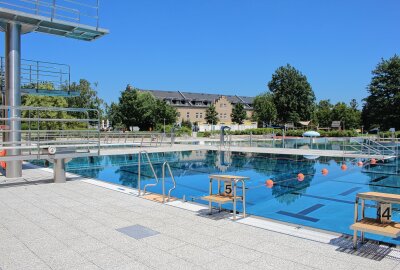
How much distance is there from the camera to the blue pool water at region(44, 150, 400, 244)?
7715 mm

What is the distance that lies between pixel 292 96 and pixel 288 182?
58329 millimetres

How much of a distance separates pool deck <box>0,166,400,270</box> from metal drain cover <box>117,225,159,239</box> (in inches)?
3.3

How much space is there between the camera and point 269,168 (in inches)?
594

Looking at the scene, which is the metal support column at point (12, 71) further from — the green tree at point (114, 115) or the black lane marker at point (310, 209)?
the green tree at point (114, 115)

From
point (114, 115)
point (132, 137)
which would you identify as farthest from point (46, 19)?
point (114, 115)

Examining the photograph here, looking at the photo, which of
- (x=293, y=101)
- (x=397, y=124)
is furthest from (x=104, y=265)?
(x=293, y=101)

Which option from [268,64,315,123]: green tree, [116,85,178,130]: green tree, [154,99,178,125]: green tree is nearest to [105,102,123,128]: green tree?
[116,85,178,130]: green tree

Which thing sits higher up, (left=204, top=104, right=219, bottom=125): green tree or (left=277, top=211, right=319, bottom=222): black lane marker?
(left=204, top=104, right=219, bottom=125): green tree

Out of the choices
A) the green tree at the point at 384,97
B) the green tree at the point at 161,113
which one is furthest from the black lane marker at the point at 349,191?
the green tree at the point at 384,97

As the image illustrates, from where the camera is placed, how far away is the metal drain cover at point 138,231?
16.4ft

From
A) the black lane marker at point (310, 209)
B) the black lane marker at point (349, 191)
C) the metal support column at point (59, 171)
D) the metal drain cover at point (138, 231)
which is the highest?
the metal support column at point (59, 171)

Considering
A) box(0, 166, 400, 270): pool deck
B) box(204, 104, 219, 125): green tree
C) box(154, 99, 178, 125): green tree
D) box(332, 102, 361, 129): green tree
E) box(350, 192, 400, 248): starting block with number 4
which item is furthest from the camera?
box(332, 102, 361, 129): green tree

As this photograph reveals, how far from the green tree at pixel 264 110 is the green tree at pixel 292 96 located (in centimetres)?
265

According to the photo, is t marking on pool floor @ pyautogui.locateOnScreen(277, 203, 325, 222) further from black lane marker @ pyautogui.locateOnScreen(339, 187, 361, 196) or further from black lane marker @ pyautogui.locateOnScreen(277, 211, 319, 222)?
black lane marker @ pyautogui.locateOnScreen(339, 187, 361, 196)
